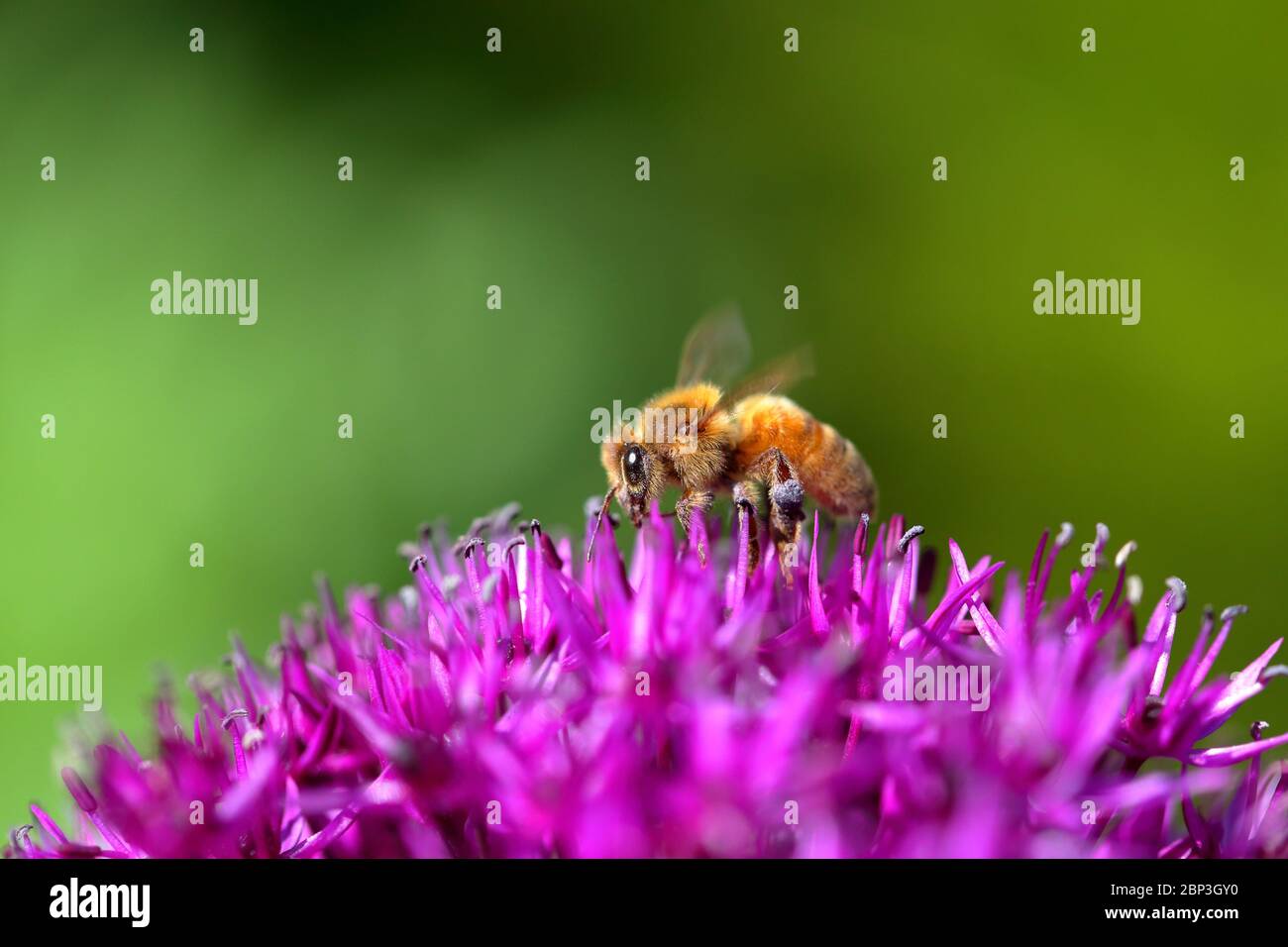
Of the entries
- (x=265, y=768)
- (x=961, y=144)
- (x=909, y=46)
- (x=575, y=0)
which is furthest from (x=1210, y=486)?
(x=265, y=768)

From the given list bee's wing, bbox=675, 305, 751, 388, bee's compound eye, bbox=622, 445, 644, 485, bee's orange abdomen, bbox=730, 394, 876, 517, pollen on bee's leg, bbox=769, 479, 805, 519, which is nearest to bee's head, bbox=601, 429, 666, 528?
bee's compound eye, bbox=622, 445, 644, 485

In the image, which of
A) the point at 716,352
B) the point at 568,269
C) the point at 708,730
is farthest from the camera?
the point at 568,269

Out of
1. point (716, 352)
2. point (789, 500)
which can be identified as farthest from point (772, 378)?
point (789, 500)

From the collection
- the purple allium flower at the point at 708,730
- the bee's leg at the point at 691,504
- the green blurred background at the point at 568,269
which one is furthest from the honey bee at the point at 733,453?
the green blurred background at the point at 568,269

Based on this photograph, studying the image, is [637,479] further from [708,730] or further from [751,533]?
[708,730]

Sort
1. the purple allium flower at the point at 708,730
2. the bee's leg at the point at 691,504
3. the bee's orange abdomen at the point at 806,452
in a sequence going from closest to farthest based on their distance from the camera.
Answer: the purple allium flower at the point at 708,730 → the bee's leg at the point at 691,504 → the bee's orange abdomen at the point at 806,452

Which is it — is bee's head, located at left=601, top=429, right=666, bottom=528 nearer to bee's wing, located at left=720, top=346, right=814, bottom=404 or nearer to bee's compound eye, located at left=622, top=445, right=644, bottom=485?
bee's compound eye, located at left=622, top=445, right=644, bottom=485

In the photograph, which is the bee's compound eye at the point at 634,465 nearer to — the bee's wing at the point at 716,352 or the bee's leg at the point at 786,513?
the bee's leg at the point at 786,513
